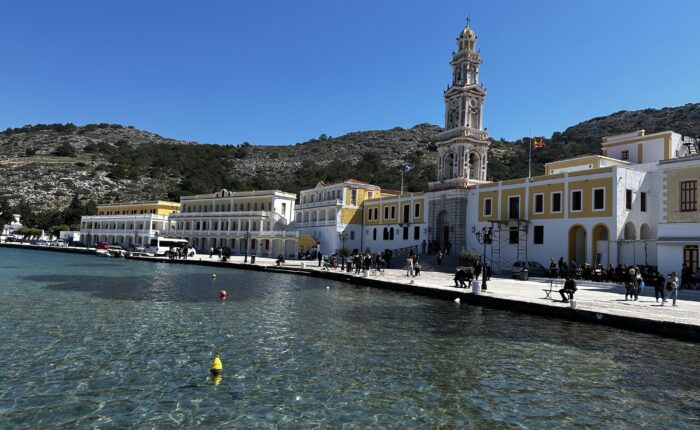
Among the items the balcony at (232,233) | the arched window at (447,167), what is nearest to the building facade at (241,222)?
the balcony at (232,233)

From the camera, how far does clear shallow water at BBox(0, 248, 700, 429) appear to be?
26.9 ft

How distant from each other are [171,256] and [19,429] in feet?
169

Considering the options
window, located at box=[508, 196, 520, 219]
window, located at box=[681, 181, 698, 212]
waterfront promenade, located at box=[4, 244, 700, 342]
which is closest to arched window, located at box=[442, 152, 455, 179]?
window, located at box=[508, 196, 520, 219]

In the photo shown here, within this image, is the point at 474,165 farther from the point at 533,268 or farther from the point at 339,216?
the point at 339,216

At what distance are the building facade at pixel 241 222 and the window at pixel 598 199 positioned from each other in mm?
36195

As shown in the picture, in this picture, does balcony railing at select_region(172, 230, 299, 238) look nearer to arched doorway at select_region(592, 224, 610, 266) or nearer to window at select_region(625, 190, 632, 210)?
arched doorway at select_region(592, 224, 610, 266)

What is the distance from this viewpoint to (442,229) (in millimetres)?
48188

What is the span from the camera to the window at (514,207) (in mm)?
40438

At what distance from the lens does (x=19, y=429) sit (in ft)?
23.7

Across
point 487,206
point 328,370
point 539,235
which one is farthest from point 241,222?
point 328,370

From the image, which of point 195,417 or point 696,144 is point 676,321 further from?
point 696,144

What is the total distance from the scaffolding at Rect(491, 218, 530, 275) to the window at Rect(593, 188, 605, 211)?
18.0ft

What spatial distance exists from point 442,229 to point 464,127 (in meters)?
9.72

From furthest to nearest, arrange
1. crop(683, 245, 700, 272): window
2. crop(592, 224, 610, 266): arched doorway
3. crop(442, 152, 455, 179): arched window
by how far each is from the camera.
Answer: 1. crop(442, 152, 455, 179): arched window
2. crop(592, 224, 610, 266): arched doorway
3. crop(683, 245, 700, 272): window
